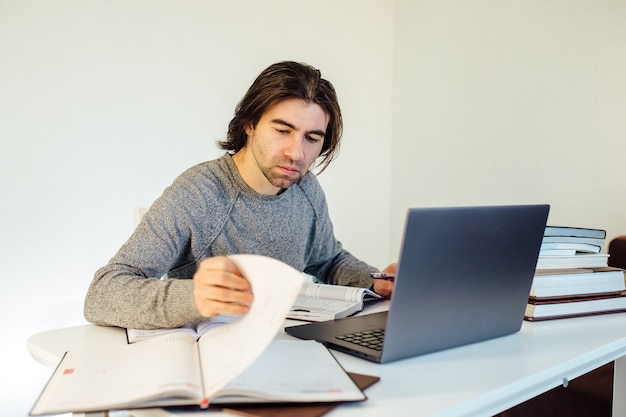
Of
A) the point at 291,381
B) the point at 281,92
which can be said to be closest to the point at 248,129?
the point at 281,92

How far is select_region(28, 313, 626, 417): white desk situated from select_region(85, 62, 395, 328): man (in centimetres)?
12

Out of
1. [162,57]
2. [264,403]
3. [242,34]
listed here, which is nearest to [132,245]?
[264,403]

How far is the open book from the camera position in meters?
0.59

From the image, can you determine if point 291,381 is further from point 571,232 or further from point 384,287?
point 571,232

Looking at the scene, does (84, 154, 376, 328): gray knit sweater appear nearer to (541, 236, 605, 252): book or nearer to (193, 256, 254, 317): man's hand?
(193, 256, 254, 317): man's hand

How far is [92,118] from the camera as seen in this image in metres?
2.12

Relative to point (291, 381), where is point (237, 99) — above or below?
above

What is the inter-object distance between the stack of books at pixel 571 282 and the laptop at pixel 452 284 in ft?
0.44

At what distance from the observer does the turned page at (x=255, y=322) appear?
0.59m

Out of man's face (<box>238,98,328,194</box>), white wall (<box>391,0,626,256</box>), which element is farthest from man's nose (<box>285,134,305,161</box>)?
white wall (<box>391,0,626,256</box>)

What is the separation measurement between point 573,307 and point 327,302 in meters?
0.51

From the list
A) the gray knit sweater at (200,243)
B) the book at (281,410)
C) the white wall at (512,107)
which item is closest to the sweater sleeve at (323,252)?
the gray knit sweater at (200,243)

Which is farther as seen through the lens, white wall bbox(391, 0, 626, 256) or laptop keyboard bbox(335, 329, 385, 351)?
white wall bbox(391, 0, 626, 256)

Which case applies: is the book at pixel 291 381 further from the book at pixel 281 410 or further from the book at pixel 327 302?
the book at pixel 327 302
